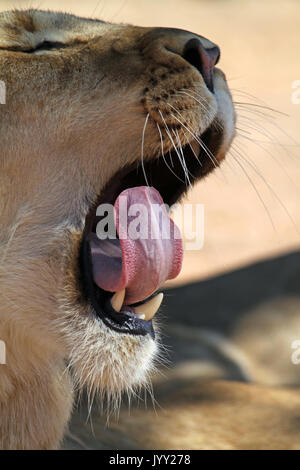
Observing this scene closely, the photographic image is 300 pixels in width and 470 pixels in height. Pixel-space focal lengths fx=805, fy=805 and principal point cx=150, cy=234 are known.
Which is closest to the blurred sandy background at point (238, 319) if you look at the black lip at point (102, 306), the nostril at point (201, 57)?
the nostril at point (201, 57)

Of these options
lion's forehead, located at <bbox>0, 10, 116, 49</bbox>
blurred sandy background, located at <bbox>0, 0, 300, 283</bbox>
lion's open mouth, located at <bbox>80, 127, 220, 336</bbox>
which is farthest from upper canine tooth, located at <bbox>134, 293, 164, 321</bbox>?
blurred sandy background, located at <bbox>0, 0, 300, 283</bbox>

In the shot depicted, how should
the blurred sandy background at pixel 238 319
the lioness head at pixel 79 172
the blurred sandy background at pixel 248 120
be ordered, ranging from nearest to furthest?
the lioness head at pixel 79 172, the blurred sandy background at pixel 238 319, the blurred sandy background at pixel 248 120

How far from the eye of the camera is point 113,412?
2.74 meters

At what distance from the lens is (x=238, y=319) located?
3.97 meters

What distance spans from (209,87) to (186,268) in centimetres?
332

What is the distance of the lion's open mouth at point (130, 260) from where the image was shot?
197cm

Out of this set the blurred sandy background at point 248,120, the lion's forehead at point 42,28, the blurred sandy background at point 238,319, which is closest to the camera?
the lion's forehead at point 42,28

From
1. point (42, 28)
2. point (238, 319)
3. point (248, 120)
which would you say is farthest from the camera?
point (248, 120)

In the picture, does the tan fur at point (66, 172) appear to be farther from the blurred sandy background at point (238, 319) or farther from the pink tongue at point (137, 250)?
the blurred sandy background at point (238, 319)

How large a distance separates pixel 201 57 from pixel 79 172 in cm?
42

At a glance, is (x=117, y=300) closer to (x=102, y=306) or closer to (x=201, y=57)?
(x=102, y=306)

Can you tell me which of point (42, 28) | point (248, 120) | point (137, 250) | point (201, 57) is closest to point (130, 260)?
point (137, 250)

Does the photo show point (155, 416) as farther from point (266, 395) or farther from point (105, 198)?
point (105, 198)
